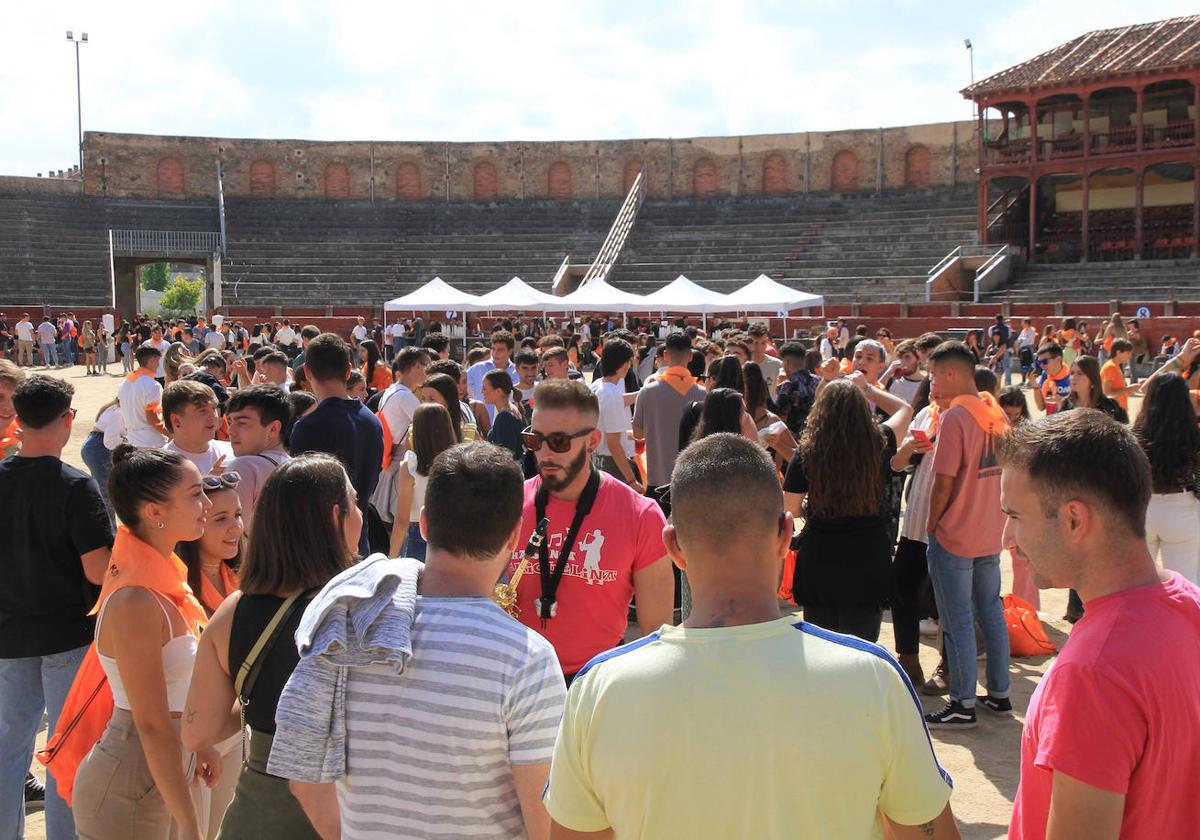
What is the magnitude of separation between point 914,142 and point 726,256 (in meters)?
10.7

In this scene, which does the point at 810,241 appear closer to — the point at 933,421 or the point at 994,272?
the point at 994,272

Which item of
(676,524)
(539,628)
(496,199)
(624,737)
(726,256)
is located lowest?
(539,628)

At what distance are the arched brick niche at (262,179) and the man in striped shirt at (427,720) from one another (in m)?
46.6

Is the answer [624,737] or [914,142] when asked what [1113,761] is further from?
[914,142]

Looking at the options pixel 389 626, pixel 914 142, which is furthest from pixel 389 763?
pixel 914 142

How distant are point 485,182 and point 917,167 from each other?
18.0 m

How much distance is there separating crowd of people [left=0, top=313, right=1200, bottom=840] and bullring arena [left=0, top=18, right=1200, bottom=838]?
2169 centimetres

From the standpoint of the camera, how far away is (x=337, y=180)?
1821 inches

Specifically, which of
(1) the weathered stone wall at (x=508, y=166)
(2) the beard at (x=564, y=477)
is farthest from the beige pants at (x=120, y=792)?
(1) the weathered stone wall at (x=508, y=166)

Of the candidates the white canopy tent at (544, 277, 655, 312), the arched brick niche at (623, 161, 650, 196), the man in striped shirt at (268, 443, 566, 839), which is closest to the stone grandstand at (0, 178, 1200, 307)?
the arched brick niche at (623, 161, 650, 196)

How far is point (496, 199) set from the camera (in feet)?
153

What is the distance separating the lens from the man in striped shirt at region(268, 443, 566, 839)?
221 cm

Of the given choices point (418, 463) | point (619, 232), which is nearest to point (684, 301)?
point (418, 463)

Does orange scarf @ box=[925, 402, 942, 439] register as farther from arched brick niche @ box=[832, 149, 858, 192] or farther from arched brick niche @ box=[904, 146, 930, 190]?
arched brick niche @ box=[832, 149, 858, 192]
